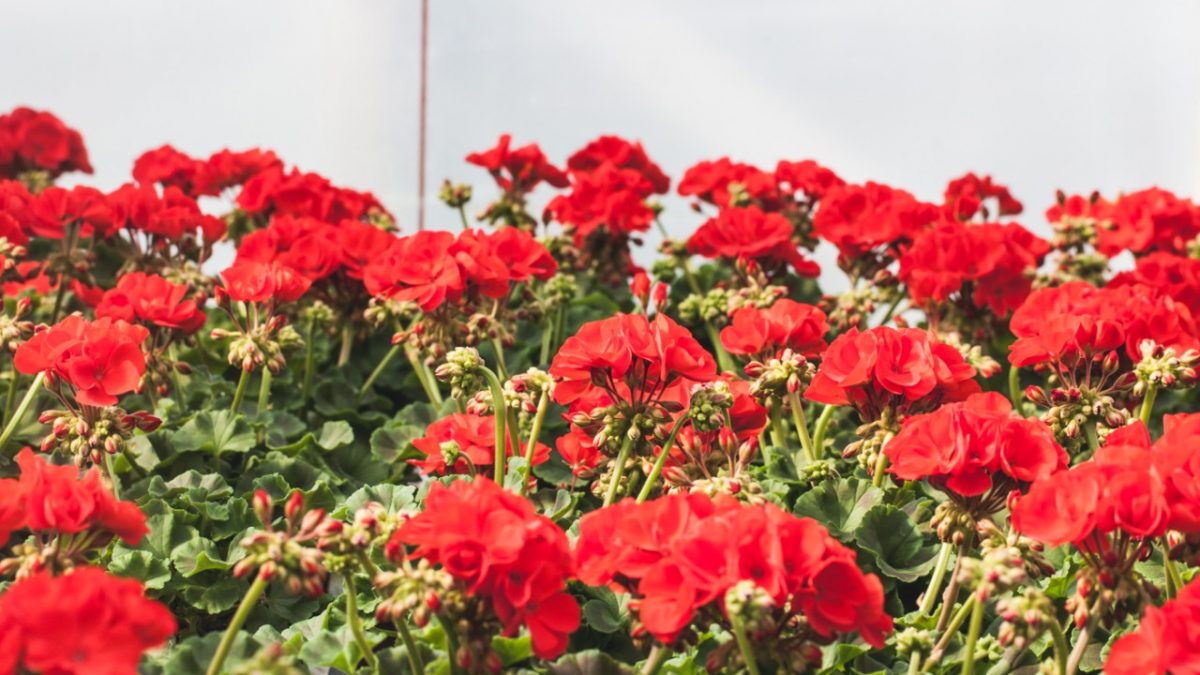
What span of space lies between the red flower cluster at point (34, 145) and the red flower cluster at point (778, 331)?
88.6 inches

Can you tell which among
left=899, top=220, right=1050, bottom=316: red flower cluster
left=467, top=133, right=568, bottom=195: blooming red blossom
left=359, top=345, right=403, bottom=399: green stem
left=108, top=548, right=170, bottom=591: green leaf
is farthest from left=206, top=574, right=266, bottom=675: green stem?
left=467, top=133, right=568, bottom=195: blooming red blossom

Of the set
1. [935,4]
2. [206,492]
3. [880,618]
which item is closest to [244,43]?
[935,4]

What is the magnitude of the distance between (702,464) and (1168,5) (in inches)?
196

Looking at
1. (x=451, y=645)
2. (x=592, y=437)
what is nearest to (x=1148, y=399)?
(x=592, y=437)

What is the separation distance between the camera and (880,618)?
1.36 meters

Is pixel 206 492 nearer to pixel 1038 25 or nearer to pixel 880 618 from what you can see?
pixel 880 618

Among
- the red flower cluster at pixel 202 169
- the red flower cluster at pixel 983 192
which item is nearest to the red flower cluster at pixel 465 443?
the red flower cluster at pixel 202 169

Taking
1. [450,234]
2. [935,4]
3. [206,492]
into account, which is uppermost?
[935,4]

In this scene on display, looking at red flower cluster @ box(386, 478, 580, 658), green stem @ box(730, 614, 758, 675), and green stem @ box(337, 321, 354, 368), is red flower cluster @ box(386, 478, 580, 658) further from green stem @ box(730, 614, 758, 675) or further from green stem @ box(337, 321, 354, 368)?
green stem @ box(337, 321, 354, 368)

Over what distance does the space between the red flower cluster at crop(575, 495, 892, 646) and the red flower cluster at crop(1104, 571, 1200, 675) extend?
22 centimetres

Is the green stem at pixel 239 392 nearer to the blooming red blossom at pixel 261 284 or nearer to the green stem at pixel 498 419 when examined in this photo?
the blooming red blossom at pixel 261 284

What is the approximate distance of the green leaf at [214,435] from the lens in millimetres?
2348

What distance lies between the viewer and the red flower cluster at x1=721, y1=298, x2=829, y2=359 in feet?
7.28

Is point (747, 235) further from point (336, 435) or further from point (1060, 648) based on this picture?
point (1060, 648)
